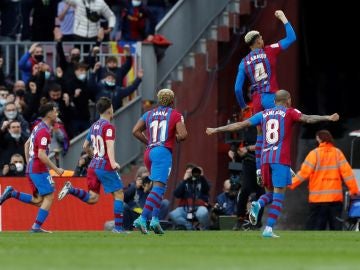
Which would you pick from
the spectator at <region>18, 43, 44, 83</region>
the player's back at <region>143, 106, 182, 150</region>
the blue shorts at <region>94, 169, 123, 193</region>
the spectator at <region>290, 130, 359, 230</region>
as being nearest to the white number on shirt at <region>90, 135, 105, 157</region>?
the blue shorts at <region>94, 169, 123, 193</region>

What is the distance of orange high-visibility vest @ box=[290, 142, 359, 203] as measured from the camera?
28.6m

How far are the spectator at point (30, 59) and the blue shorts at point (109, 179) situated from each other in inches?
313

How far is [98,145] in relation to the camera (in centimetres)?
2338

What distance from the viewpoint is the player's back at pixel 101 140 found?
23234mm

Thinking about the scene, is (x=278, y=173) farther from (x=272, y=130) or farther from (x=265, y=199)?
(x=265, y=199)

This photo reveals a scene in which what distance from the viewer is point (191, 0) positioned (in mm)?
32812

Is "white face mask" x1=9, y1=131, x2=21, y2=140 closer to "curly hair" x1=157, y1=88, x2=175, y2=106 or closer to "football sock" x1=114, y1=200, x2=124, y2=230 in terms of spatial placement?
"football sock" x1=114, y1=200, x2=124, y2=230

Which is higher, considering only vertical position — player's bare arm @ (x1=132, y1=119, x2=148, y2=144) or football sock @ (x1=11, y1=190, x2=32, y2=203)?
player's bare arm @ (x1=132, y1=119, x2=148, y2=144)

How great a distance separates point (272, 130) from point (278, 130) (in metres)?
0.08

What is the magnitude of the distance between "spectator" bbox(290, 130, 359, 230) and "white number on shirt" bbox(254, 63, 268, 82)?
14.4 feet

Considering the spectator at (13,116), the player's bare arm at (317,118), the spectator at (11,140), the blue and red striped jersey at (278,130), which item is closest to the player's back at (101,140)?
the blue and red striped jersey at (278,130)

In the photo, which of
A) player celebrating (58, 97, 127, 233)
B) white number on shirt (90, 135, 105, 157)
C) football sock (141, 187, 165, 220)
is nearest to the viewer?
football sock (141, 187, 165, 220)

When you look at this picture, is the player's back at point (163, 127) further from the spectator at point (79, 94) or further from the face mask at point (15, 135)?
the spectator at point (79, 94)

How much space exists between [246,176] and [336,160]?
2688mm
